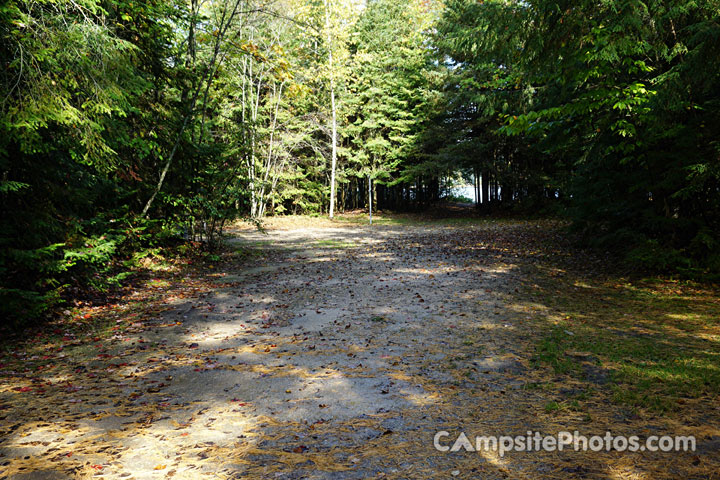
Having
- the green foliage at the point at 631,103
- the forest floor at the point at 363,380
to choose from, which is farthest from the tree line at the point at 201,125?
the forest floor at the point at 363,380

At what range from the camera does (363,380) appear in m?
3.84

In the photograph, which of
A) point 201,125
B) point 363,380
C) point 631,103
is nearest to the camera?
point 363,380

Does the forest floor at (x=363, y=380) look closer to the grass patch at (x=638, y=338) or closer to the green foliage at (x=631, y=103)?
the grass patch at (x=638, y=338)

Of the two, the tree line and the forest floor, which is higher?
the tree line

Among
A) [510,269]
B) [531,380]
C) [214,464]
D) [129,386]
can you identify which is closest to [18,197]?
[129,386]

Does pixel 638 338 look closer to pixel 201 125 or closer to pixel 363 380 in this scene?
pixel 363 380

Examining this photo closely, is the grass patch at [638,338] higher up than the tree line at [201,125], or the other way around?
the tree line at [201,125]

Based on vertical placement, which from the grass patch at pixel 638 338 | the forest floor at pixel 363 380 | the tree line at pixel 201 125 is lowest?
the forest floor at pixel 363 380

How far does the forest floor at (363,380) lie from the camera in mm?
2564

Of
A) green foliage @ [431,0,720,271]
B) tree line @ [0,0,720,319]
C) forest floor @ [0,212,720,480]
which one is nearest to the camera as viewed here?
forest floor @ [0,212,720,480]

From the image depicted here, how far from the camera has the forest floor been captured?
2.56m

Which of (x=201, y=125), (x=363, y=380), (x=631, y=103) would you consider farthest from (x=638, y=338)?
(x=201, y=125)

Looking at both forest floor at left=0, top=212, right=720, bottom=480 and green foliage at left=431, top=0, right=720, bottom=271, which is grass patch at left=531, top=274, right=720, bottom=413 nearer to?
forest floor at left=0, top=212, right=720, bottom=480

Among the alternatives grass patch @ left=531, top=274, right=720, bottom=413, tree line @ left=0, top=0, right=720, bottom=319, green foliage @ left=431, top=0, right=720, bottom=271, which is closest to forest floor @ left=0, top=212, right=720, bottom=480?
grass patch @ left=531, top=274, right=720, bottom=413
